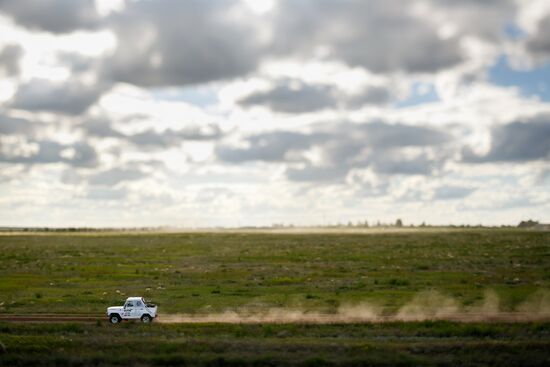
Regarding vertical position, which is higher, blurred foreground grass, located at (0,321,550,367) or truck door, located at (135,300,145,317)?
truck door, located at (135,300,145,317)

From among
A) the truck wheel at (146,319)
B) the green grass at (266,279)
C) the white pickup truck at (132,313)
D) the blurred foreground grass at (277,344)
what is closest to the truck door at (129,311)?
the white pickup truck at (132,313)

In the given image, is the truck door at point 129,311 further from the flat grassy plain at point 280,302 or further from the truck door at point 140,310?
the flat grassy plain at point 280,302

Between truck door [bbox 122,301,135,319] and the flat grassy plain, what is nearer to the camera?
the flat grassy plain

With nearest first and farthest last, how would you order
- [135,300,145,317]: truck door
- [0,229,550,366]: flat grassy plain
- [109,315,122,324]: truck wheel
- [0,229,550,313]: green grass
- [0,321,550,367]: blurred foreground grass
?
[0,321,550,367]: blurred foreground grass → [0,229,550,366]: flat grassy plain → [135,300,145,317]: truck door → [109,315,122,324]: truck wheel → [0,229,550,313]: green grass

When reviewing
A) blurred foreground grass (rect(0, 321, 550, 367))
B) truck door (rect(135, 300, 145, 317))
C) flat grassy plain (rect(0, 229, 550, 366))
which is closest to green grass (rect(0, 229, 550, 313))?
flat grassy plain (rect(0, 229, 550, 366))

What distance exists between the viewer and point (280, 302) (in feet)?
157

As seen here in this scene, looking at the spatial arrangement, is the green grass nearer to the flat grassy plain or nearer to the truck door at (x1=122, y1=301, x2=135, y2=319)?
the flat grassy plain

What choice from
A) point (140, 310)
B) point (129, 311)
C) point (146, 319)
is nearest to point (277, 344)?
point (146, 319)

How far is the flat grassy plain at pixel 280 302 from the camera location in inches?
1177

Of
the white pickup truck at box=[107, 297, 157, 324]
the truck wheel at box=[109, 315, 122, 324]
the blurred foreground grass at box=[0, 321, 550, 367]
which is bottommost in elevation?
the blurred foreground grass at box=[0, 321, 550, 367]

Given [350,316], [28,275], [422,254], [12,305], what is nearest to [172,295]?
[12,305]

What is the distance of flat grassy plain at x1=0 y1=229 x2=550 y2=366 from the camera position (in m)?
29.9

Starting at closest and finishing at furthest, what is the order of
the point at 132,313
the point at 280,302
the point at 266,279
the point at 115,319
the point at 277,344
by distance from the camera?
the point at 277,344, the point at 132,313, the point at 115,319, the point at 280,302, the point at 266,279

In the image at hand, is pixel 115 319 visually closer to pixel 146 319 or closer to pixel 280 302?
pixel 146 319
